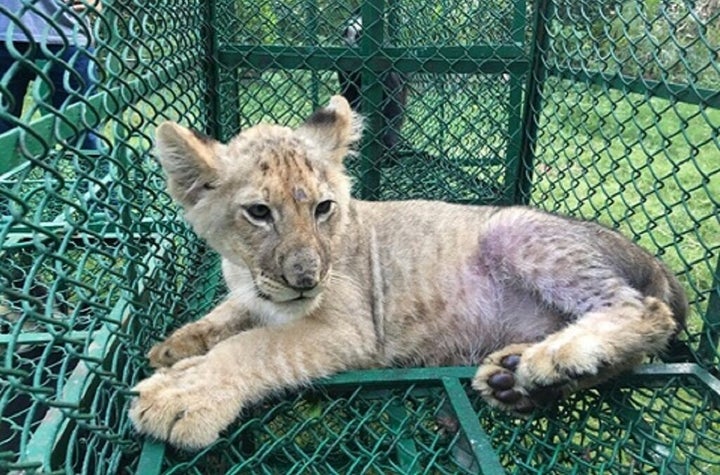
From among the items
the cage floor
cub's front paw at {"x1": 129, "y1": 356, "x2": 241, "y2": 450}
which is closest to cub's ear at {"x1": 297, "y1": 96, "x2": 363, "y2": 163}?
the cage floor

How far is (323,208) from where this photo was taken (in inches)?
108

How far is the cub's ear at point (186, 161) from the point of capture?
103 inches

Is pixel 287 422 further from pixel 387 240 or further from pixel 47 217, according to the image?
pixel 47 217

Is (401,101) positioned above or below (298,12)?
below

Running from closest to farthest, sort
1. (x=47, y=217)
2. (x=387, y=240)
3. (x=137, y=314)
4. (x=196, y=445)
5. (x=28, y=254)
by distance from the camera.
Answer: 1. (x=196, y=445)
2. (x=137, y=314)
3. (x=387, y=240)
4. (x=28, y=254)
5. (x=47, y=217)

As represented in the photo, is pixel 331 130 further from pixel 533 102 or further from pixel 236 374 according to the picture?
pixel 533 102

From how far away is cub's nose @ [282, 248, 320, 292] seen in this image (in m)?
2.41

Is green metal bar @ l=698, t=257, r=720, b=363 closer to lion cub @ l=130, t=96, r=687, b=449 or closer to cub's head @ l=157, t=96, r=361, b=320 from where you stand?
lion cub @ l=130, t=96, r=687, b=449

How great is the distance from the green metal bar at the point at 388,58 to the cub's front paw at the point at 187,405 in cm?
290

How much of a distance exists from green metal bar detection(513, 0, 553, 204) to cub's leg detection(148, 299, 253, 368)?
261 centimetres

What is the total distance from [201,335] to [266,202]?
69 cm

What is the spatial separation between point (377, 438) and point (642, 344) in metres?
1.10

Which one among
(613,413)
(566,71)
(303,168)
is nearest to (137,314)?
(303,168)

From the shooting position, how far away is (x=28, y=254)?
4.04m
